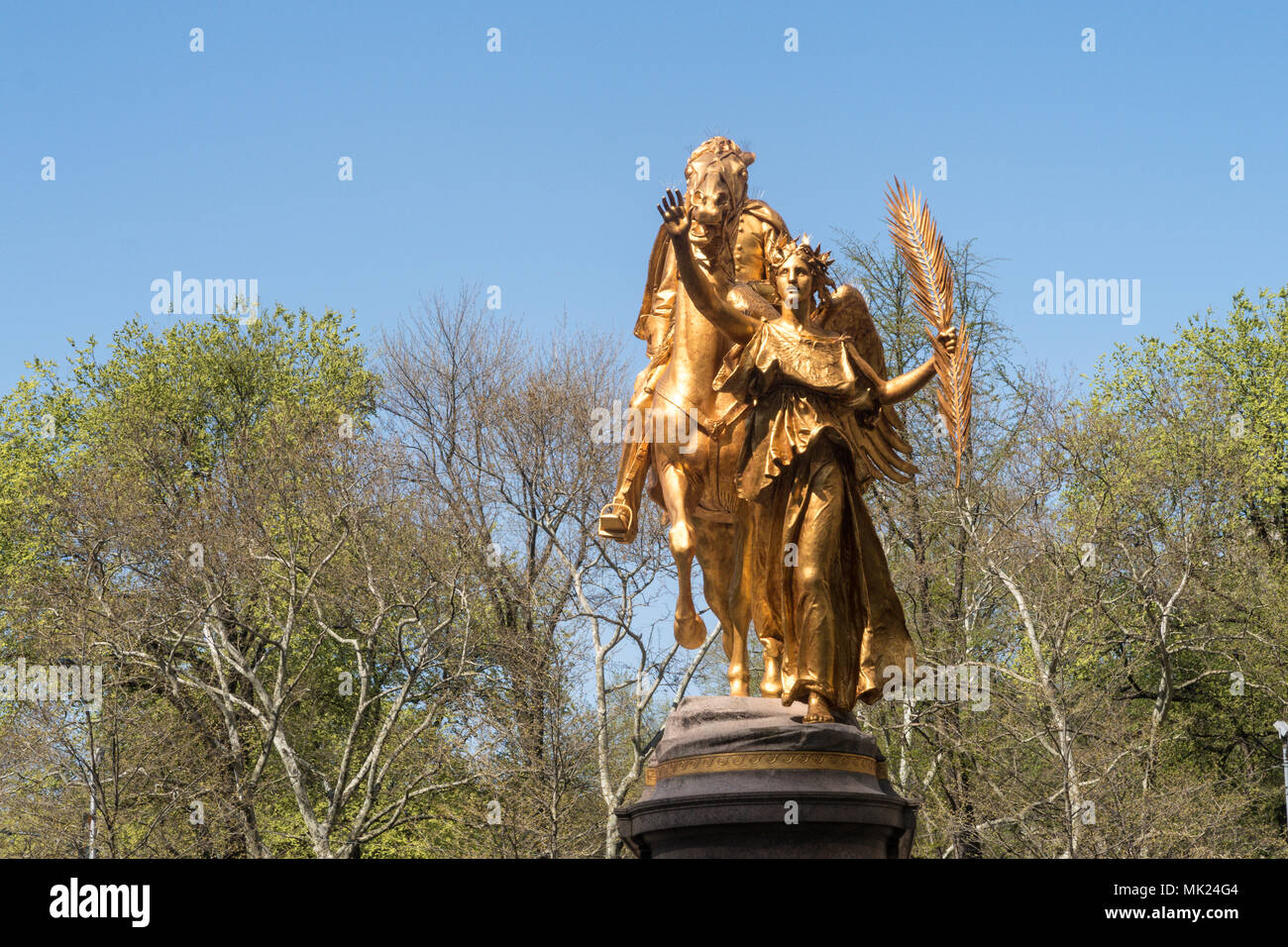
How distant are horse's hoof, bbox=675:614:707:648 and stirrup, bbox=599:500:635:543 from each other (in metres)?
0.74

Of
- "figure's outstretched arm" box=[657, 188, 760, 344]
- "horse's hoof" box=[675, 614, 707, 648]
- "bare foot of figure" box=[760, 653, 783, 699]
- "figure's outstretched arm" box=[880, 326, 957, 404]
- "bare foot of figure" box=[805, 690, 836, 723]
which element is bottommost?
"bare foot of figure" box=[805, 690, 836, 723]

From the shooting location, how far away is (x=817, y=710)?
28.3 ft

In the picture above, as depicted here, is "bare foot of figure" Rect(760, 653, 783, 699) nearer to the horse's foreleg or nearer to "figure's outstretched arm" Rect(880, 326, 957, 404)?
the horse's foreleg

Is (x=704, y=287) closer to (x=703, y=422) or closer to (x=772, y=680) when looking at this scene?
(x=703, y=422)

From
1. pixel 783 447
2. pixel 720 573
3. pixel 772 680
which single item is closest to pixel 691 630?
pixel 720 573

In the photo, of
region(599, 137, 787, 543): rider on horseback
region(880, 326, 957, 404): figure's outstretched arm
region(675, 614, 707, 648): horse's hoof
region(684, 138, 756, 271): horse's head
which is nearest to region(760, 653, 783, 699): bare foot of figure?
region(675, 614, 707, 648): horse's hoof

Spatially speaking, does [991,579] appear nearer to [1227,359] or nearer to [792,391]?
[1227,359]

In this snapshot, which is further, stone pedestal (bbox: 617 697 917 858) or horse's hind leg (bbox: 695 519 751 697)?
horse's hind leg (bbox: 695 519 751 697)

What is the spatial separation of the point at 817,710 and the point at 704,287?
272 cm

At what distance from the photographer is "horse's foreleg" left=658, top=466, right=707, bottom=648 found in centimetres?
1012

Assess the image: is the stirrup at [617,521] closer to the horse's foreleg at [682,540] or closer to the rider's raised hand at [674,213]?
the horse's foreleg at [682,540]

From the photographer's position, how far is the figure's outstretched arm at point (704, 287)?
27.9ft

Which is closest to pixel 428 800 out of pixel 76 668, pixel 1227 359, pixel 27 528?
pixel 76 668

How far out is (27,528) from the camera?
98.7 feet
